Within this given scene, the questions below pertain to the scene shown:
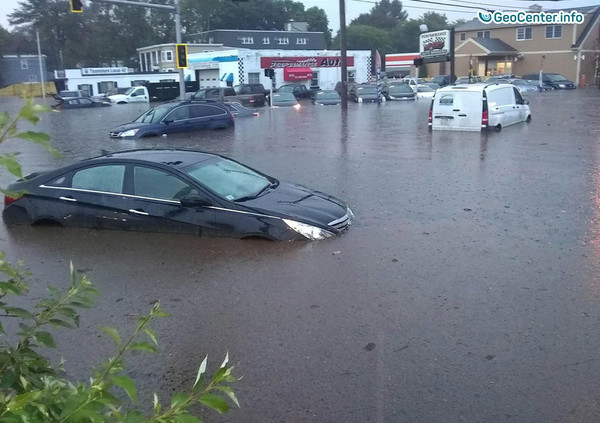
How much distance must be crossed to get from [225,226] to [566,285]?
4.14m

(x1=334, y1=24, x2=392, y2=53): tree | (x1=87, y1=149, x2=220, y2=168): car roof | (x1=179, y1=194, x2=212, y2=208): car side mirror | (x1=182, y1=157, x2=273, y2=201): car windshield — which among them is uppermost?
(x1=334, y1=24, x2=392, y2=53): tree

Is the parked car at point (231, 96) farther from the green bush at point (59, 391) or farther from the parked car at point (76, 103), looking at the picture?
the green bush at point (59, 391)

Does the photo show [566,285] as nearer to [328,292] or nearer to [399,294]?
[399,294]

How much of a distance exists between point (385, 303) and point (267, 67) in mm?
51932

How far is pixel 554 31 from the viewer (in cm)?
6469

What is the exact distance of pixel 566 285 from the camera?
21.2ft

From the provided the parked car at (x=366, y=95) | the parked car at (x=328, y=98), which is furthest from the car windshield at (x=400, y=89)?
the parked car at (x=328, y=98)

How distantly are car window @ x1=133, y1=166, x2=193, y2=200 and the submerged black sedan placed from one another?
0.01 meters

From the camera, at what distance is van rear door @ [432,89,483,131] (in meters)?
21.6

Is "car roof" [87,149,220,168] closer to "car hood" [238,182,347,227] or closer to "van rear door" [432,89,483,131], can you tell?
"car hood" [238,182,347,227]

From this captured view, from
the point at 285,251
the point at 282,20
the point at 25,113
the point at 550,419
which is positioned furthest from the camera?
the point at 282,20

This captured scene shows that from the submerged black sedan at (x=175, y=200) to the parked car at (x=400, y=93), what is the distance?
35596 mm

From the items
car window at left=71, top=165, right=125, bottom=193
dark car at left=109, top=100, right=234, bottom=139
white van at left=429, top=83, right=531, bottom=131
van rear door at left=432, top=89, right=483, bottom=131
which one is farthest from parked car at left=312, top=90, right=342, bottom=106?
car window at left=71, top=165, right=125, bottom=193

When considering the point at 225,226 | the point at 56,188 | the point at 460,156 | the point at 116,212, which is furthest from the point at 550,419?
the point at 460,156
